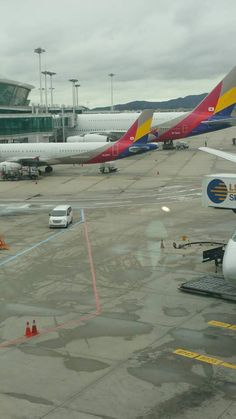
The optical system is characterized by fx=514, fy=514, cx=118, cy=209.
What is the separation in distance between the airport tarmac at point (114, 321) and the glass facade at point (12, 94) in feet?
352

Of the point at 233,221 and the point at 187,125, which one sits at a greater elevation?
the point at 187,125

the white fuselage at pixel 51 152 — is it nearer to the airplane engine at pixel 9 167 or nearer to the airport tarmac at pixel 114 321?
the airplane engine at pixel 9 167

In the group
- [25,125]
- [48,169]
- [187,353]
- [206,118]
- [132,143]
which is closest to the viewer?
[187,353]

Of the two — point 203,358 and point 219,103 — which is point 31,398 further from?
point 219,103

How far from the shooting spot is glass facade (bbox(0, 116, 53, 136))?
360ft

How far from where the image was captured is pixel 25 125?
374 ft

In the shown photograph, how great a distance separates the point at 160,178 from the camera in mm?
76688

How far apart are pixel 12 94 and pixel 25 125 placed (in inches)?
1886

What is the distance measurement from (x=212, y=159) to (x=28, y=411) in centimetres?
8495

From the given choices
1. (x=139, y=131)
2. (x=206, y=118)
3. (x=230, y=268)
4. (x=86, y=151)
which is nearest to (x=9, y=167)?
(x=86, y=151)

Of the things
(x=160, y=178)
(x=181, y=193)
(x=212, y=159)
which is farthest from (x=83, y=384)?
(x=212, y=159)

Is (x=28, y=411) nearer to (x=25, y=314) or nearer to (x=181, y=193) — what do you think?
(x=25, y=314)

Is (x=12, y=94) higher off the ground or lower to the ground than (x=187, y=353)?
higher

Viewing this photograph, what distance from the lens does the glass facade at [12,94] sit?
151250mm
